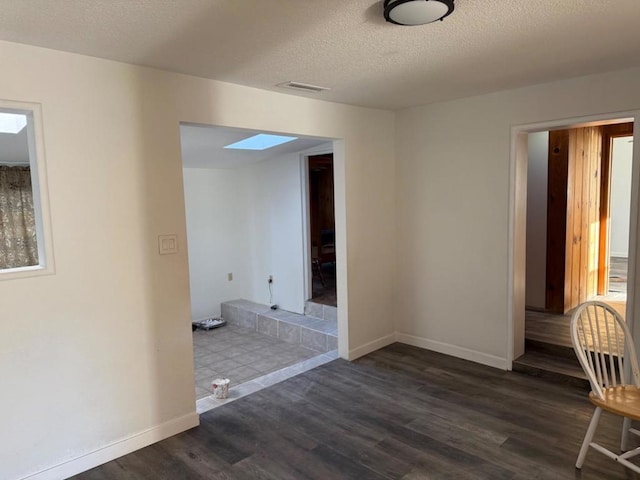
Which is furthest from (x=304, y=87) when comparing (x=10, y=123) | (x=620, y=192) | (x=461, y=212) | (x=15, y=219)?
(x=620, y=192)

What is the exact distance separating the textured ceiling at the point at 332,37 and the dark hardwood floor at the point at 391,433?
2.29 meters

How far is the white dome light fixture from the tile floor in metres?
3.38

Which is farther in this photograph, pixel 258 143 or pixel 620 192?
pixel 620 192

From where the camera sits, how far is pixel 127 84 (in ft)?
8.11

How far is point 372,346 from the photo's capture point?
13.7 ft

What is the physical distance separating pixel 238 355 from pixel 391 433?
263 centimetres

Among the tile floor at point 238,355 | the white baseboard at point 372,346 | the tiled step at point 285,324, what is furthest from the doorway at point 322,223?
the white baseboard at point 372,346

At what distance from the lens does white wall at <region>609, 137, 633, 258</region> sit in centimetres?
724

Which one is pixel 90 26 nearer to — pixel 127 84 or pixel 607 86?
pixel 127 84

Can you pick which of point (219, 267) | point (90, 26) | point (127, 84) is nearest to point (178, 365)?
point (127, 84)

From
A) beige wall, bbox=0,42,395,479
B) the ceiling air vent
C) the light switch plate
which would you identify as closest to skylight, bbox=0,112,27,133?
beige wall, bbox=0,42,395,479

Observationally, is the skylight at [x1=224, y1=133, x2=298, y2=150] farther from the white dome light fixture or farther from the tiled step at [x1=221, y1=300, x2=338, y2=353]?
the white dome light fixture

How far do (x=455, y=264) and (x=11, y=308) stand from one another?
3.31m

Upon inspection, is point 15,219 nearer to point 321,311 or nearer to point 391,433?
point 321,311
